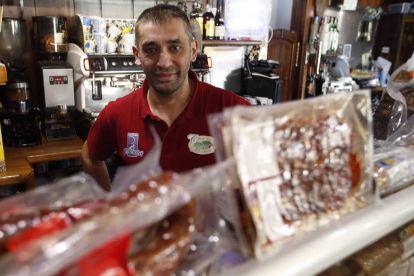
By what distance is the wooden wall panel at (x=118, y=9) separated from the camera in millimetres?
2975

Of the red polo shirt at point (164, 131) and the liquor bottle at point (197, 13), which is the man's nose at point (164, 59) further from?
the liquor bottle at point (197, 13)

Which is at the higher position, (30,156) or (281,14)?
(281,14)

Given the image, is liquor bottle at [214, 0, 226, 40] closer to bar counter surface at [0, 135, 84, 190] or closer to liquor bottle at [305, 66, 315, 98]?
liquor bottle at [305, 66, 315, 98]

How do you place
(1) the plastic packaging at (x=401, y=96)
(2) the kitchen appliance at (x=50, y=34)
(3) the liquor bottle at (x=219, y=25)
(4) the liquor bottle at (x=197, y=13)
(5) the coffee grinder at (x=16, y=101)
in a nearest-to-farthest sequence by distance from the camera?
(1) the plastic packaging at (x=401, y=96), (5) the coffee grinder at (x=16, y=101), (2) the kitchen appliance at (x=50, y=34), (4) the liquor bottle at (x=197, y=13), (3) the liquor bottle at (x=219, y=25)

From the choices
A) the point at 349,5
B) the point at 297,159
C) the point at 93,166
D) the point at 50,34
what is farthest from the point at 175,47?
the point at 349,5

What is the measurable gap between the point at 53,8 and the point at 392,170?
2.84 metres

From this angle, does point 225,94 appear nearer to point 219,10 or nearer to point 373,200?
point 373,200

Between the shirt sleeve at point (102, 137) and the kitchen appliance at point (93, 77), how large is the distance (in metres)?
0.57

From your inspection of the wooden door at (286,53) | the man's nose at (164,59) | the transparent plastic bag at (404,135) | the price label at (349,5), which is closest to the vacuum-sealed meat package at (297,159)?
the transparent plastic bag at (404,135)

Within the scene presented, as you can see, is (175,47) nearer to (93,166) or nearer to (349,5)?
(93,166)

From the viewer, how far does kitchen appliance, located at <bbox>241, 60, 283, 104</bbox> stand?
11.6ft

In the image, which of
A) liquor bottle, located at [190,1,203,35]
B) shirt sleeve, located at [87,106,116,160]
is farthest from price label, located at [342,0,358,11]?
shirt sleeve, located at [87,106,116,160]

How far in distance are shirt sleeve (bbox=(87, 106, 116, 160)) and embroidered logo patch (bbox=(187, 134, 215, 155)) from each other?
464 mm

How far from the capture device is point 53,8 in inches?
108
